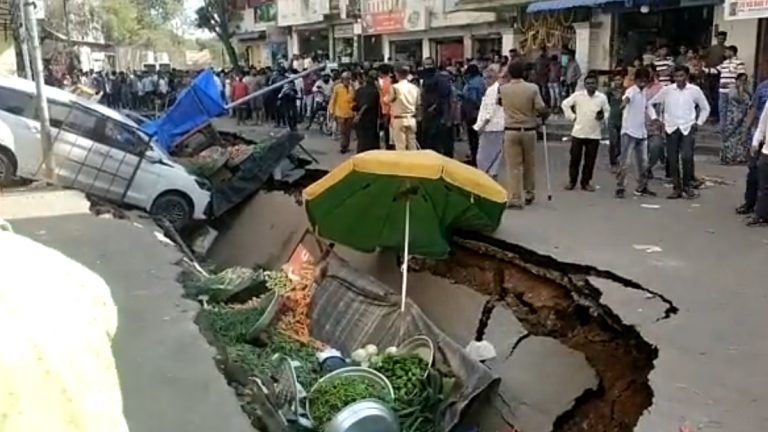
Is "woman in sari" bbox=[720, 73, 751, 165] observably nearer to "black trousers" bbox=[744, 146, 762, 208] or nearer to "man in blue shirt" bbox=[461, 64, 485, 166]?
"black trousers" bbox=[744, 146, 762, 208]

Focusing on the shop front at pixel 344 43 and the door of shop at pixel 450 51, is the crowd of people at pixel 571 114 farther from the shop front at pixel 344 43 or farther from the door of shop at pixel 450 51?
the shop front at pixel 344 43

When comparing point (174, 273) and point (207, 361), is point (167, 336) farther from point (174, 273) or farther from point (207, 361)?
point (174, 273)

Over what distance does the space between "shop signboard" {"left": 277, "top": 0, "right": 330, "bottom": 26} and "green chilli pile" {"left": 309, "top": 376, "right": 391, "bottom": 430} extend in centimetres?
2672

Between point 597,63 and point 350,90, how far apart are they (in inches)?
232

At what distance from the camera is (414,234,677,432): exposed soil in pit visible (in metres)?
5.53

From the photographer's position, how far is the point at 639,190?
10.3 m

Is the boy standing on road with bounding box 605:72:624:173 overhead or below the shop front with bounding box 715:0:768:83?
below

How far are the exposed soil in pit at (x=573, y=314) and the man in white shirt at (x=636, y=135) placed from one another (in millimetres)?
2723

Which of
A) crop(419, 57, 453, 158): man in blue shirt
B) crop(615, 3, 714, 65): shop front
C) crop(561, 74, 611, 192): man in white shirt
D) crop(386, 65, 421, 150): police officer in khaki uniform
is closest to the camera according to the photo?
crop(561, 74, 611, 192): man in white shirt

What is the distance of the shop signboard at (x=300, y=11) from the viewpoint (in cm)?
3089

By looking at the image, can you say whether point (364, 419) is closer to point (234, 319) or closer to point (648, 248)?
point (234, 319)

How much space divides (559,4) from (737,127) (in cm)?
632

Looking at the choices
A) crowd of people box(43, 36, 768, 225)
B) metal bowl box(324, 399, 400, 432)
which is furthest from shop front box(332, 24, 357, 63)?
metal bowl box(324, 399, 400, 432)

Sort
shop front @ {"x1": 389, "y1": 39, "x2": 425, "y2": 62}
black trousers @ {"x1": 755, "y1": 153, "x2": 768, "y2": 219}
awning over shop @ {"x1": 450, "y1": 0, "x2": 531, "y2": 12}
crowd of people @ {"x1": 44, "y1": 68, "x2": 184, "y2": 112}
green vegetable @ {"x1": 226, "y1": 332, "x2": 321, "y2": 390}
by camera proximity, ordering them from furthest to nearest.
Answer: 1. crowd of people @ {"x1": 44, "y1": 68, "x2": 184, "y2": 112}
2. shop front @ {"x1": 389, "y1": 39, "x2": 425, "y2": 62}
3. awning over shop @ {"x1": 450, "y1": 0, "x2": 531, "y2": 12}
4. black trousers @ {"x1": 755, "y1": 153, "x2": 768, "y2": 219}
5. green vegetable @ {"x1": 226, "y1": 332, "x2": 321, "y2": 390}
